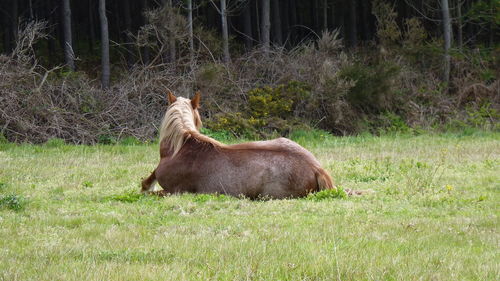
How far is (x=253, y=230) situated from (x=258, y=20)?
28.0m

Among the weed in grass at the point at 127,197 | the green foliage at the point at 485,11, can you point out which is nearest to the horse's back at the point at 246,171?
the weed in grass at the point at 127,197

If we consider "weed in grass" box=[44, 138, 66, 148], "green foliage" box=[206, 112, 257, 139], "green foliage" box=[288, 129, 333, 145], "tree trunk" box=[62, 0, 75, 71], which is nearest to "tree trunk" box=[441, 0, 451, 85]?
"green foliage" box=[288, 129, 333, 145]

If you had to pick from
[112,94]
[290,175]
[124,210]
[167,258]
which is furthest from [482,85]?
[167,258]

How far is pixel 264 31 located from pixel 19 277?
69.6 ft

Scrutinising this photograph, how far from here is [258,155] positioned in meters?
9.27

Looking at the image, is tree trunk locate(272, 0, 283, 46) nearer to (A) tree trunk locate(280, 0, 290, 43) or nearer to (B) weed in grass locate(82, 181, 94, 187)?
(A) tree trunk locate(280, 0, 290, 43)

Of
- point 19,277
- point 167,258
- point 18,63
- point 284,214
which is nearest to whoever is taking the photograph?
point 19,277

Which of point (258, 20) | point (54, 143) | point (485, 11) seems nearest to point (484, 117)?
point (485, 11)

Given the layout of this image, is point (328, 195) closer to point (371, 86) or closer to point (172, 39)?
point (371, 86)

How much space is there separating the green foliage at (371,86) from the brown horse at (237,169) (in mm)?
12845

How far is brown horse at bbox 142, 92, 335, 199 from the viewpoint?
9156 millimetres

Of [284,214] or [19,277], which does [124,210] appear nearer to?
[284,214]

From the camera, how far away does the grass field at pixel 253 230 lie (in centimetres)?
520

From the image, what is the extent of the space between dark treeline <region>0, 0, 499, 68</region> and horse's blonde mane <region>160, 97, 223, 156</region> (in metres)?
14.6
